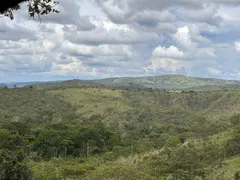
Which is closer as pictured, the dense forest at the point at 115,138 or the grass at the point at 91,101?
the dense forest at the point at 115,138

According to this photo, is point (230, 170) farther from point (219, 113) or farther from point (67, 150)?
point (219, 113)

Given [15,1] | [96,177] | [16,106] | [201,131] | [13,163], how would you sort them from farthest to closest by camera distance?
[16,106] → [201,131] → [96,177] → [13,163] → [15,1]

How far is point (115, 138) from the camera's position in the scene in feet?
293

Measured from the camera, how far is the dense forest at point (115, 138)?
1549 inches

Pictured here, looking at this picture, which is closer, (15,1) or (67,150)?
(15,1)

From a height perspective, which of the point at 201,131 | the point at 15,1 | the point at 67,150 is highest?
the point at 15,1

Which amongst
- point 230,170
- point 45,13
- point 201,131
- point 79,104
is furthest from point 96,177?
point 79,104

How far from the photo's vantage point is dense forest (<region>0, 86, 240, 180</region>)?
39.3m

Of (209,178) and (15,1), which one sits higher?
(15,1)

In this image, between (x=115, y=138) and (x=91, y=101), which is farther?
(x=91, y=101)

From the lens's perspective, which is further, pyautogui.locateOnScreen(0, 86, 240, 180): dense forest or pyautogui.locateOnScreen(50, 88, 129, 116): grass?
pyautogui.locateOnScreen(50, 88, 129, 116): grass

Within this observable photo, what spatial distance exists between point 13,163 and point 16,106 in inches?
4656

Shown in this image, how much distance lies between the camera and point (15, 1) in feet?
13.3

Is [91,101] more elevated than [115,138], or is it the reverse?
Answer: [91,101]
